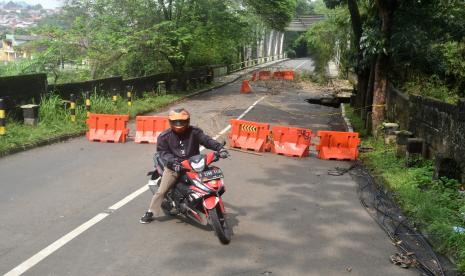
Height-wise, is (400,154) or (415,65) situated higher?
(415,65)

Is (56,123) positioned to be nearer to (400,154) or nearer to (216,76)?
(400,154)

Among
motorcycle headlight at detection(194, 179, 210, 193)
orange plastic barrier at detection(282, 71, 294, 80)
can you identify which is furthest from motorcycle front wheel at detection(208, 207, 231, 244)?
orange plastic barrier at detection(282, 71, 294, 80)

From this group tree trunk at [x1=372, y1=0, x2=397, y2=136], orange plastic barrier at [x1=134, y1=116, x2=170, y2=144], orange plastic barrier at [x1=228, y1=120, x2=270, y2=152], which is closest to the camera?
orange plastic barrier at [x1=228, y1=120, x2=270, y2=152]

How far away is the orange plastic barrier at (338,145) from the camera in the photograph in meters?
11.6

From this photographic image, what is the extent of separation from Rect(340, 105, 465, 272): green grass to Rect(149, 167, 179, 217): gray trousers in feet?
11.6

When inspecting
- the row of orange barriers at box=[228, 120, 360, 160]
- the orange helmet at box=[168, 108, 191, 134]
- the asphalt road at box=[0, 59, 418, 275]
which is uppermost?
the orange helmet at box=[168, 108, 191, 134]

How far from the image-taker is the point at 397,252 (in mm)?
5809

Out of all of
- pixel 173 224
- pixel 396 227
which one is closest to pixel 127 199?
pixel 173 224

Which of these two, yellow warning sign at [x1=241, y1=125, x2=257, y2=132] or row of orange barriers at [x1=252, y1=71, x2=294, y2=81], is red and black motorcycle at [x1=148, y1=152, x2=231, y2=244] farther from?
row of orange barriers at [x1=252, y1=71, x2=294, y2=81]

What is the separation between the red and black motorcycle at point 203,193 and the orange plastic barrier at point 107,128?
22.7 ft

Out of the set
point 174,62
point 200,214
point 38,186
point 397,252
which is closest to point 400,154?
point 397,252

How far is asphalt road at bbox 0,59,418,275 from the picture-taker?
522 cm

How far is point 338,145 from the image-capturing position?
11805 mm

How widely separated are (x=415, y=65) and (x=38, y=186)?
13347 mm
